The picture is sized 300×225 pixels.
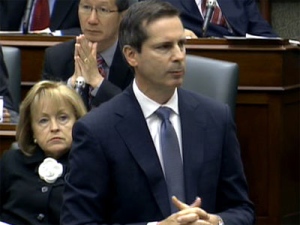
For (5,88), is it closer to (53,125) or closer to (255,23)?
(53,125)

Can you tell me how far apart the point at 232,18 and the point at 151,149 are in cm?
309

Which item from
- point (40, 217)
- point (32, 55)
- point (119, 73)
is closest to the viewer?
point (40, 217)

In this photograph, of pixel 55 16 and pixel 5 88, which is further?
pixel 55 16

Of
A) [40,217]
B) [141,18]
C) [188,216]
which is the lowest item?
[40,217]

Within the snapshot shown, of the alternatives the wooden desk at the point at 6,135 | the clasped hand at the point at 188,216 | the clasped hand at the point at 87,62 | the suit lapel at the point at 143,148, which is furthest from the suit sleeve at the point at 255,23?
the clasped hand at the point at 188,216

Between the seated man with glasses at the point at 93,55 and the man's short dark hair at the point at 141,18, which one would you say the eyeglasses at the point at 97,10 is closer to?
the seated man with glasses at the point at 93,55

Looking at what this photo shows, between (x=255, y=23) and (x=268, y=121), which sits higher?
(x=255, y=23)

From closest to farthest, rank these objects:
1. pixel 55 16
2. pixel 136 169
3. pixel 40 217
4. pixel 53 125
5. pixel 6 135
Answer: pixel 136 169 < pixel 40 217 < pixel 53 125 < pixel 6 135 < pixel 55 16

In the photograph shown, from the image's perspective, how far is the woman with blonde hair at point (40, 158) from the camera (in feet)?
14.2

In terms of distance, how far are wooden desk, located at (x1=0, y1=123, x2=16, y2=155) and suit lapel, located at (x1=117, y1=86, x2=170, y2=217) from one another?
140cm

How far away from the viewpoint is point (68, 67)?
210 inches

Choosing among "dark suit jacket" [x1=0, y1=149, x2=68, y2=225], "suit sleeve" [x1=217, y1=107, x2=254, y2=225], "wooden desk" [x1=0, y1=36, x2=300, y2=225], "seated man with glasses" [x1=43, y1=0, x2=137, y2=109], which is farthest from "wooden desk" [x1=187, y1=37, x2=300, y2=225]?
"suit sleeve" [x1=217, y1=107, x2=254, y2=225]

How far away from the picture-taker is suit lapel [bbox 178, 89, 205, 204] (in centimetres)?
349

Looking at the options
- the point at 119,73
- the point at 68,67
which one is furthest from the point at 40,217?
the point at 68,67
